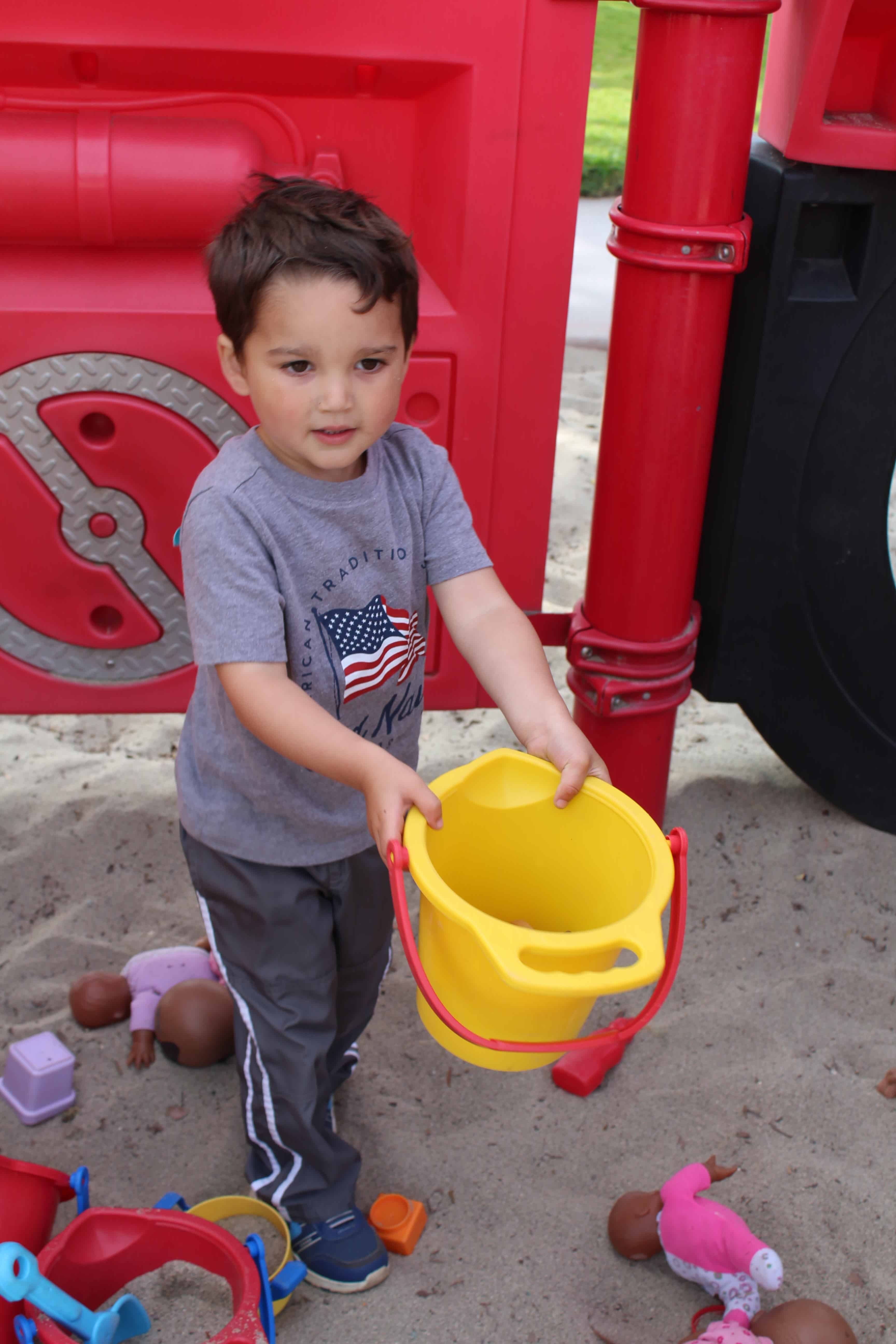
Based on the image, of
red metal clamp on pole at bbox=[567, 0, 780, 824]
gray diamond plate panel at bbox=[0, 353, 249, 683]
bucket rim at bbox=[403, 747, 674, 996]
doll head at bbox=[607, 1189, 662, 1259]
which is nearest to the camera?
bucket rim at bbox=[403, 747, 674, 996]

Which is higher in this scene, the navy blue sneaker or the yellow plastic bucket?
the yellow plastic bucket

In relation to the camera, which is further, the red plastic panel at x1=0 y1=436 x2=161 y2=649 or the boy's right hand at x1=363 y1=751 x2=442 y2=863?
the red plastic panel at x1=0 y1=436 x2=161 y2=649

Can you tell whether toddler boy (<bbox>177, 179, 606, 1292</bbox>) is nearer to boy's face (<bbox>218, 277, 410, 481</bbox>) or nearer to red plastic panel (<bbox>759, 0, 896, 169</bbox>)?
boy's face (<bbox>218, 277, 410, 481</bbox>)

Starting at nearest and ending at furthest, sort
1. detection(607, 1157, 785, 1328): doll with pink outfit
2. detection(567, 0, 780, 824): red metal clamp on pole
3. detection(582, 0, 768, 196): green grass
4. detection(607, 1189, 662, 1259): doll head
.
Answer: detection(607, 1157, 785, 1328): doll with pink outfit
detection(607, 1189, 662, 1259): doll head
detection(567, 0, 780, 824): red metal clamp on pole
detection(582, 0, 768, 196): green grass

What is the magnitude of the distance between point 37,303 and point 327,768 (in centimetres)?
84

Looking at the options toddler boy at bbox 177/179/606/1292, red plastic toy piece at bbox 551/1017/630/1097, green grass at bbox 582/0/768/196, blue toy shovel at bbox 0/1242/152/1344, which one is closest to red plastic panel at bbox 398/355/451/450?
toddler boy at bbox 177/179/606/1292

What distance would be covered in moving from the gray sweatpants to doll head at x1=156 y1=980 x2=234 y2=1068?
221 millimetres

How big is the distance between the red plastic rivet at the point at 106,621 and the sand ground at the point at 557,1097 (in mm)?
388

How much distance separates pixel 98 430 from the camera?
5.54ft

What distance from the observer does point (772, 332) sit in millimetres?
1737

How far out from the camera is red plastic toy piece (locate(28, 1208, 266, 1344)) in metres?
1.21

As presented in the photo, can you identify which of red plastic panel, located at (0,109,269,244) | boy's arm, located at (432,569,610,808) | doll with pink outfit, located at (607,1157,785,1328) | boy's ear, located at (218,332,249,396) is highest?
red plastic panel, located at (0,109,269,244)

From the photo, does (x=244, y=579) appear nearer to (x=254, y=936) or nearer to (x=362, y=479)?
(x=362, y=479)

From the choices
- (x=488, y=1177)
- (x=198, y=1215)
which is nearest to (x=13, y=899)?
(x=198, y=1215)
